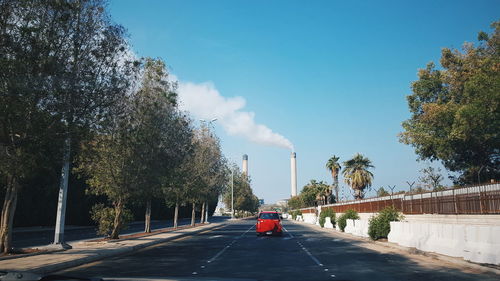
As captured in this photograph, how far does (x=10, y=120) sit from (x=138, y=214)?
180 ft

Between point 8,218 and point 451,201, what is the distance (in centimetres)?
2087

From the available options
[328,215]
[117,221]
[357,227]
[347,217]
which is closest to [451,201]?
[357,227]

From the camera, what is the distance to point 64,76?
1415cm

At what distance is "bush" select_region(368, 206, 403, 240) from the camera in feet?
79.8

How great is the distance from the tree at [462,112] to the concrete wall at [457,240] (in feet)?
59.2

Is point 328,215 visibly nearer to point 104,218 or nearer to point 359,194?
point 359,194

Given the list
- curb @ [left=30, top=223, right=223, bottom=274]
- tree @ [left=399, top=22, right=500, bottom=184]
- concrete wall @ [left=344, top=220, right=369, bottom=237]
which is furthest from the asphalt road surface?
tree @ [left=399, top=22, right=500, bottom=184]

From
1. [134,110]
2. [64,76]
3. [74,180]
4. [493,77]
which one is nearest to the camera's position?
[64,76]

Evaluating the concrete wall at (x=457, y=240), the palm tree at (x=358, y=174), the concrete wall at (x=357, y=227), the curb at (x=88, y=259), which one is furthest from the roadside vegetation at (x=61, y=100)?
the palm tree at (x=358, y=174)

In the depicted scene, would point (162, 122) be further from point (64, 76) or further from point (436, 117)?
point (436, 117)

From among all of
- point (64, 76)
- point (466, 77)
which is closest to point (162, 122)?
point (64, 76)

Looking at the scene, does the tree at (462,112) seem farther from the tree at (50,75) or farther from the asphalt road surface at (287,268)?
the tree at (50,75)

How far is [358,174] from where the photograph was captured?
60.9 meters

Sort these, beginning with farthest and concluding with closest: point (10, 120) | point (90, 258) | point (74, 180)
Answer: point (74, 180) → point (90, 258) → point (10, 120)
